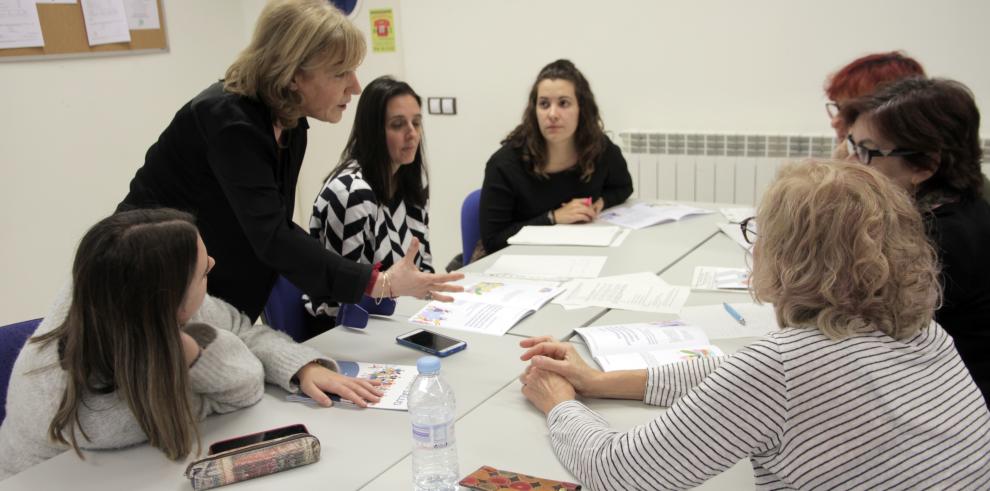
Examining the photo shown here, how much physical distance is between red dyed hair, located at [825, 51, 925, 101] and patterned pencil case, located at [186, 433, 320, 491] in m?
2.11

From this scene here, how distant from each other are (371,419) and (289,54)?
823 millimetres

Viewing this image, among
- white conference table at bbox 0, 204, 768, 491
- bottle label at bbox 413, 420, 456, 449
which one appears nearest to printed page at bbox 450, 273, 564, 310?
white conference table at bbox 0, 204, 768, 491

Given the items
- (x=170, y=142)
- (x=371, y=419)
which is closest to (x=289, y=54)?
(x=170, y=142)

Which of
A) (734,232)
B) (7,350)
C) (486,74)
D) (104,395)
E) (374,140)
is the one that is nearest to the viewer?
(104,395)

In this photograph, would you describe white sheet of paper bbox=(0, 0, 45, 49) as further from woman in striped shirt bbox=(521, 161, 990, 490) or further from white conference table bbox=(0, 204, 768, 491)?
woman in striped shirt bbox=(521, 161, 990, 490)

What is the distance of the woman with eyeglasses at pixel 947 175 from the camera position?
1682mm

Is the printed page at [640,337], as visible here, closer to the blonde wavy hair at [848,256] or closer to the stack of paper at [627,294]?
the stack of paper at [627,294]

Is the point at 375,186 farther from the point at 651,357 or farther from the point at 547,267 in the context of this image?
the point at 651,357

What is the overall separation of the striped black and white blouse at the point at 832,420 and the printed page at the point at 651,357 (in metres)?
0.54

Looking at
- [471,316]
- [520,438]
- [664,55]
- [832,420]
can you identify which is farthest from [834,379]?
[664,55]

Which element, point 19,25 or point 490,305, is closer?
point 490,305

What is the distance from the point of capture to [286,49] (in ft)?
5.64

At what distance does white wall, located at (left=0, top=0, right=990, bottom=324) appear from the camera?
11.2ft

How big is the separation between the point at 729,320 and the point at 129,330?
1401 mm
